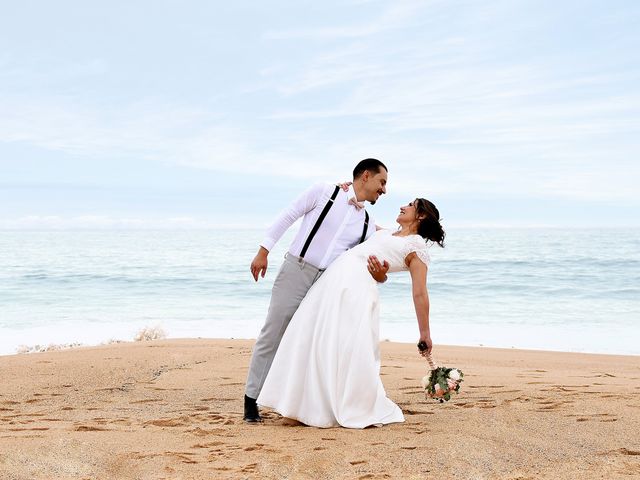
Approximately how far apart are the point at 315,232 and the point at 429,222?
833mm

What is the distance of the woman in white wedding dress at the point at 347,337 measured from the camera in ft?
16.0

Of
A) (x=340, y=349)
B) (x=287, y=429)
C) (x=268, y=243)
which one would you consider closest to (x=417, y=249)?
(x=340, y=349)

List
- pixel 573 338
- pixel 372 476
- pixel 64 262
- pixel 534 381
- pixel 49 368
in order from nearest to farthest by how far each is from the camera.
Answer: pixel 372 476, pixel 534 381, pixel 49 368, pixel 573 338, pixel 64 262

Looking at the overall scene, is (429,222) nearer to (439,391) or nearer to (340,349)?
(340,349)

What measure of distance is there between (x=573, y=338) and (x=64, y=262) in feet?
84.6

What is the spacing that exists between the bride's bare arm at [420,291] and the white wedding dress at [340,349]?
5cm

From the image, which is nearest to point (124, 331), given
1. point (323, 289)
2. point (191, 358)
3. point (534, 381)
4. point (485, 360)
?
point (191, 358)

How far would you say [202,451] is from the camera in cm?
443

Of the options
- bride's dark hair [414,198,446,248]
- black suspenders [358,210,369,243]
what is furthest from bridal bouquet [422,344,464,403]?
black suspenders [358,210,369,243]

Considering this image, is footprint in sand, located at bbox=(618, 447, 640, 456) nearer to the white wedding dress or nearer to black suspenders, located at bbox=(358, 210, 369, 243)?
the white wedding dress

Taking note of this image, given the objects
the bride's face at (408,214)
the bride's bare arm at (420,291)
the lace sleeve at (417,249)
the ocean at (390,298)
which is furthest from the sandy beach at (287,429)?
the ocean at (390,298)

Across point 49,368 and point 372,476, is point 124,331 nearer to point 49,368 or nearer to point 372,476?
point 49,368

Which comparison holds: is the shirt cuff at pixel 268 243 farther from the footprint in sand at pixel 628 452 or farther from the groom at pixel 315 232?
the footprint in sand at pixel 628 452

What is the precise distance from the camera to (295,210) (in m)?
5.25
